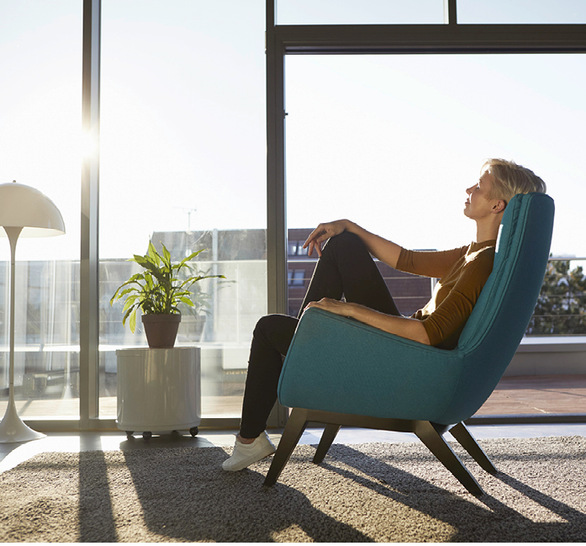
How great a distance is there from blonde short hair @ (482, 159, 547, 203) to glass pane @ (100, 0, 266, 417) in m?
1.68

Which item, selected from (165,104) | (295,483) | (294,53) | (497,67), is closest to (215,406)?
(295,483)

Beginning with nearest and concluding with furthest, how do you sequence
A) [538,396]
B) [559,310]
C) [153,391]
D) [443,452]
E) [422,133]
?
[443,452]
[153,391]
[422,133]
[538,396]
[559,310]

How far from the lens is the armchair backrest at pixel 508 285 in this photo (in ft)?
5.19

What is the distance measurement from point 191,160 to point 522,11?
199 centimetres

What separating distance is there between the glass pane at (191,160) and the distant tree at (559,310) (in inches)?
122

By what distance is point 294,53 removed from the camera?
3441mm

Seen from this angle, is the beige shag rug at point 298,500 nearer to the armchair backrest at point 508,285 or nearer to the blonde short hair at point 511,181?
the armchair backrest at point 508,285

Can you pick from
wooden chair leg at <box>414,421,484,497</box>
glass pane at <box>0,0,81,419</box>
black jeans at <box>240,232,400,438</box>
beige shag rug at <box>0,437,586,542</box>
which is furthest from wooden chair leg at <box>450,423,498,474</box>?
glass pane at <box>0,0,81,419</box>

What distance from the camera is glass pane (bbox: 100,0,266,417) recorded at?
10.9 feet

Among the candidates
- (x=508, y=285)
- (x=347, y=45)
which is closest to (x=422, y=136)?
(x=347, y=45)

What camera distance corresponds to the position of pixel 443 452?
1690 millimetres

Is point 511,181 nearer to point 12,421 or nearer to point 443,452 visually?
point 443,452

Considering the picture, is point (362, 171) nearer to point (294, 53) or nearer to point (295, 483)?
point (294, 53)

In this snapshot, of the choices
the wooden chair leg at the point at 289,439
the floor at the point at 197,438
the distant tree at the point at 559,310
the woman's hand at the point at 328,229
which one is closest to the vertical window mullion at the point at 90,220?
the floor at the point at 197,438
